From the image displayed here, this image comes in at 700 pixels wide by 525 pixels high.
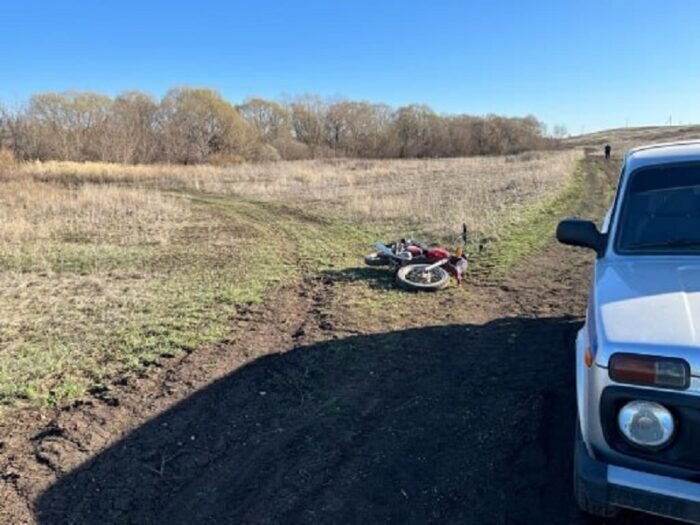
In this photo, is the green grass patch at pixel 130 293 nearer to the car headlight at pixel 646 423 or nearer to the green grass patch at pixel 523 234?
the green grass patch at pixel 523 234

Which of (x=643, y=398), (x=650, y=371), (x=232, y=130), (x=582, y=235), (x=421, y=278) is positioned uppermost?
(x=232, y=130)

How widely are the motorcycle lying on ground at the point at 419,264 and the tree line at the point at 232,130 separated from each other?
41.7 m

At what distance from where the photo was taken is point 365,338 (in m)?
6.03

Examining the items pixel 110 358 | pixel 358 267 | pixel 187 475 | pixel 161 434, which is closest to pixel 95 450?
pixel 161 434

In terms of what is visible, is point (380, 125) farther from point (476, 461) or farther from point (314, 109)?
point (476, 461)

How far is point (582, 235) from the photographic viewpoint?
12.6 ft

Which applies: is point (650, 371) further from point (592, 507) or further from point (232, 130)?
point (232, 130)

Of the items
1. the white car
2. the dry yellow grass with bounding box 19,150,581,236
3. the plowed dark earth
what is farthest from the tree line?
the white car

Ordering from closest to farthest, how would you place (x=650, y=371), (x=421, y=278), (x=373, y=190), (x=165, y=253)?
1. (x=650, y=371)
2. (x=421, y=278)
3. (x=165, y=253)
4. (x=373, y=190)

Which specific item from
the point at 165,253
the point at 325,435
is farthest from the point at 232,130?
the point at 325,435

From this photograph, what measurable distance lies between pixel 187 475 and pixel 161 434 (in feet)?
2.14

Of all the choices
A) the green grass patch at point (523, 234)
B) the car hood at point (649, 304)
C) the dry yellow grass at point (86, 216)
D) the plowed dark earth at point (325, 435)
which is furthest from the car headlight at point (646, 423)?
the dry yellow grass at point (86, 216)

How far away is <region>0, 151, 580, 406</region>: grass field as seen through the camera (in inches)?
235

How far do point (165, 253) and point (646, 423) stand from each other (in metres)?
10.6
